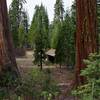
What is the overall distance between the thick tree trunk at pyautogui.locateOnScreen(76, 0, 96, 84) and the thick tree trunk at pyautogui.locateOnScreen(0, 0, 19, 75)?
3158 millimetres

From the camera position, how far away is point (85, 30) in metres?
7.32

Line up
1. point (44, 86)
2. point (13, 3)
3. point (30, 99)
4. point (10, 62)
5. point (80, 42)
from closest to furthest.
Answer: point (30, 99)
point (44, 86)
point (80, 42)
point (10, 62)
point (13, 3)

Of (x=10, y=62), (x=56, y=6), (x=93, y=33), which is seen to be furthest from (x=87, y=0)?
(x=56, y=6)

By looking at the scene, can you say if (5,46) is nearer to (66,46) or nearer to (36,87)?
(36,87)

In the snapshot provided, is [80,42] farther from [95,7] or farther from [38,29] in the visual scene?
[38,29]

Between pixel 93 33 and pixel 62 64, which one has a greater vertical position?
pixel 93 33

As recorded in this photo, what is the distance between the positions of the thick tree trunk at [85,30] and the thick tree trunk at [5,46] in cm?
316

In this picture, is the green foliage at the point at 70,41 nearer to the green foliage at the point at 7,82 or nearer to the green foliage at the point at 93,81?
the green foliage at the point at 7,82

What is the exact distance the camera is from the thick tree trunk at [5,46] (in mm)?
10227

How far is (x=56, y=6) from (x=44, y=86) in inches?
1260

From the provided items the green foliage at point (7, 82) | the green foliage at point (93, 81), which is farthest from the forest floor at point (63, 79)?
the green foliage at point (93, 81)

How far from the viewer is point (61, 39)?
18.9 metres

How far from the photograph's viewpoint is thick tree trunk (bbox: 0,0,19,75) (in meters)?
10.2

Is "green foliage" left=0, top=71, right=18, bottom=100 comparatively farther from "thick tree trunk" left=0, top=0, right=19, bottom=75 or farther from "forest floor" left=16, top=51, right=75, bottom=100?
"forest floor" left=16, top=51, right=75, bottom=100
